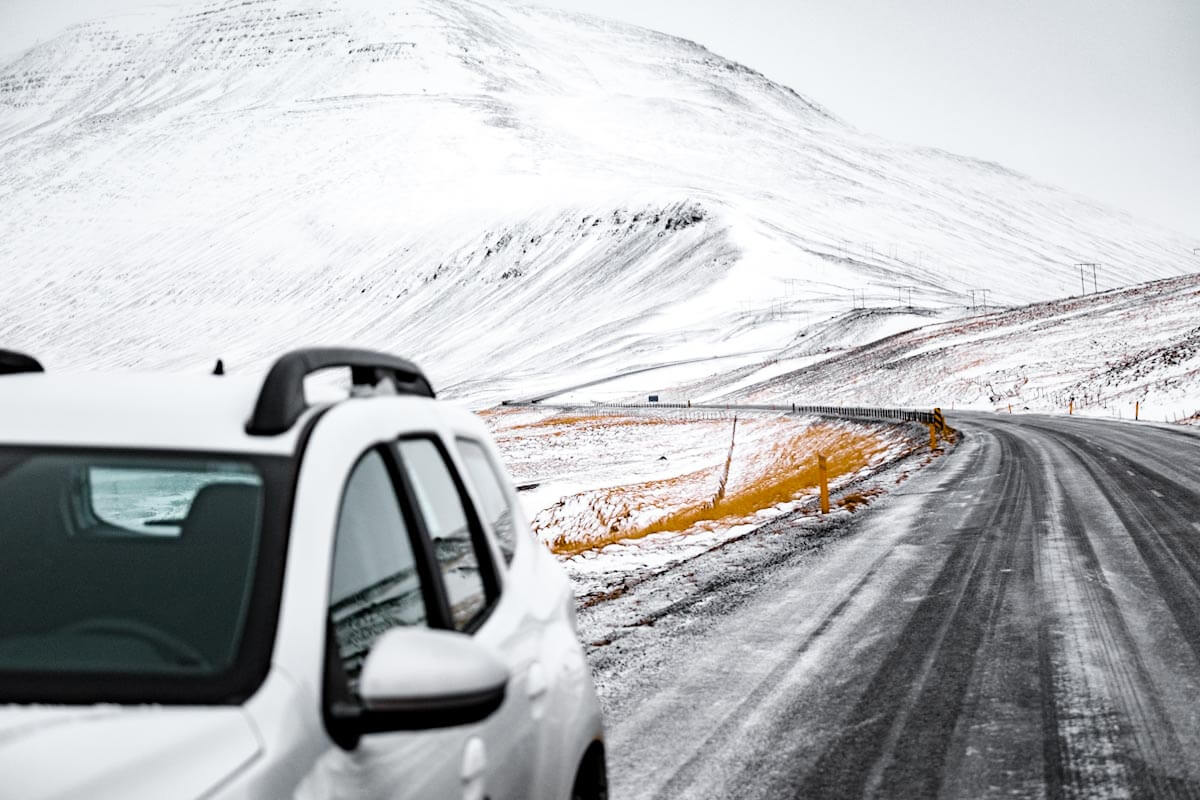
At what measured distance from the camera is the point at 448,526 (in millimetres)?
3201

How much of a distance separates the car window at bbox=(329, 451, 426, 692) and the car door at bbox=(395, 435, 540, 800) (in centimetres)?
9

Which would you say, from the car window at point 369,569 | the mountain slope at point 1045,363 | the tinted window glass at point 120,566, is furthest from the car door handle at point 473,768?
the mountain slope at point 1045,363

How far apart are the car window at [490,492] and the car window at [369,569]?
0.62 m

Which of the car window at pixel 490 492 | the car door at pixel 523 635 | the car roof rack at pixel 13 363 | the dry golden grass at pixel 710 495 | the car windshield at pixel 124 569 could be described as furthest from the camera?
the dry golden grass at pixel 710 495

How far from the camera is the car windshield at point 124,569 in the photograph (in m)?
2.27

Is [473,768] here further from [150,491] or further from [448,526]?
[150,491]

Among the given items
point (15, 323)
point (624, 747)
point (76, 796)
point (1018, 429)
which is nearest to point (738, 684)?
point (624, 747)

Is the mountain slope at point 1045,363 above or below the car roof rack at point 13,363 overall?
above

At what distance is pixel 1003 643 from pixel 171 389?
7008 mm

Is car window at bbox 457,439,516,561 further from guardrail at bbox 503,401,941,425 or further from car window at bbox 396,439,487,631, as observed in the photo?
guardrail at bbox 503,401,941,425

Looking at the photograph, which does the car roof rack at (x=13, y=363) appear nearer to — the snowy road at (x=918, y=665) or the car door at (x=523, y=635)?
the car door at (x=523, y=635)

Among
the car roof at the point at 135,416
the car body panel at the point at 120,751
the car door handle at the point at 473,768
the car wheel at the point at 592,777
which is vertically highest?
the car roof at the point at 135,416

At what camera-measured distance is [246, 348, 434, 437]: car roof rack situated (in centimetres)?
247

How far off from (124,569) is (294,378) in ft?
2.02
